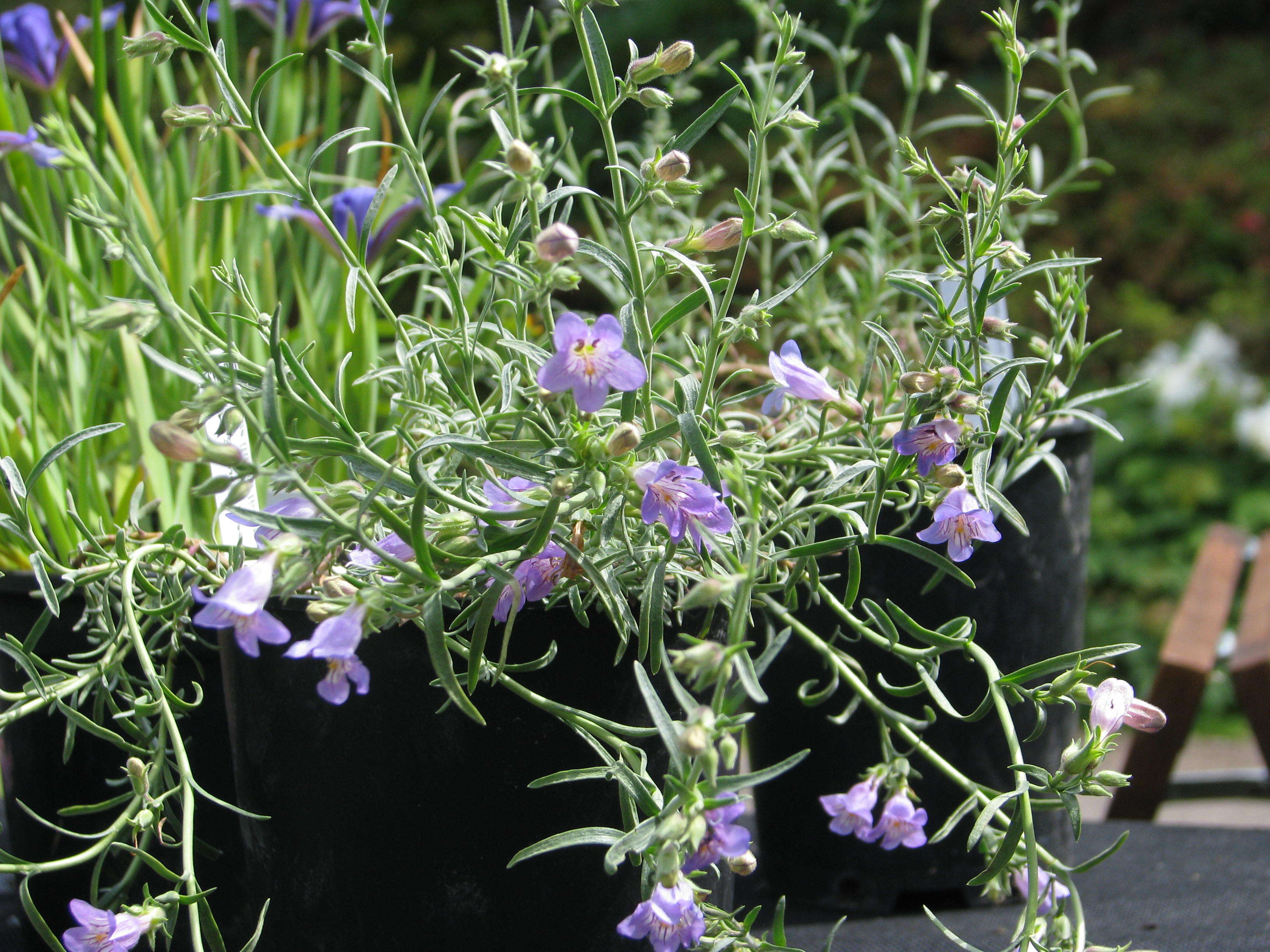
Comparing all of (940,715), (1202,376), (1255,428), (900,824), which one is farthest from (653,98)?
(1202,376)

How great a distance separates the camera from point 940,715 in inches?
28.6

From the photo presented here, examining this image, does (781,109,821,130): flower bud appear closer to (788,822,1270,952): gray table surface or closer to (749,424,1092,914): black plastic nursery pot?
(749,424,1092,914): black plastic nursery pot

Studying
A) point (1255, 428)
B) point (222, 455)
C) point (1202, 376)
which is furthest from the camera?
point (1202, 376)

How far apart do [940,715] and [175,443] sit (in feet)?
1.72

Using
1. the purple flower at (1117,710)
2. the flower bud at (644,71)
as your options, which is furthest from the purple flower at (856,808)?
the flower bud at (644,71)

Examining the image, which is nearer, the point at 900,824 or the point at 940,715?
the point at 900,824

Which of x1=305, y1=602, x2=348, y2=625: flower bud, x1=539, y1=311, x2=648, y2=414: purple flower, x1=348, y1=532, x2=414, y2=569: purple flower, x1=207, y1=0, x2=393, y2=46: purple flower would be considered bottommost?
x1=348, y1=532, x2=414, y2=569: purple flower

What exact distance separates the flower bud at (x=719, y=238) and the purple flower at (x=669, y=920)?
0.25 metres

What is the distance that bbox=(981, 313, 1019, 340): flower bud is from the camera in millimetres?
484

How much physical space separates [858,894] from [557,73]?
9.88ft

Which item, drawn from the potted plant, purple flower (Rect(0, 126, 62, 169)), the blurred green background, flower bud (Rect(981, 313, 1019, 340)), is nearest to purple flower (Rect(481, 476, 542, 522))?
the potted plant

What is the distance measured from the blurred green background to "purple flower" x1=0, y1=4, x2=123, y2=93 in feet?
6.18

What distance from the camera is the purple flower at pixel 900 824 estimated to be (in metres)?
0.51

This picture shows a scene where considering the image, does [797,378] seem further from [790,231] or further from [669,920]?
[669,920]
